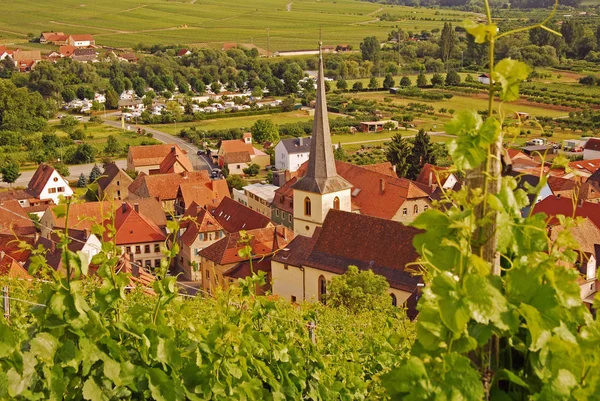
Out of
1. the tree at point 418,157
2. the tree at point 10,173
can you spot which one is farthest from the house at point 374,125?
the tree at point 10,173

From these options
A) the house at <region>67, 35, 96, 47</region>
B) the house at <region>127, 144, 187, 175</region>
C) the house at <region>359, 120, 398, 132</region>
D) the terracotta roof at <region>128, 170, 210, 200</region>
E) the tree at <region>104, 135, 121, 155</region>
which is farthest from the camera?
the house at <region>67, 35, 96, 47</region>

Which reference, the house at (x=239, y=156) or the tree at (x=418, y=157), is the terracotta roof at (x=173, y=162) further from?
the tree at (x=418, y=157)

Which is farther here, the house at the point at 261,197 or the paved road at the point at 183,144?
the paved road at the point at 183,144

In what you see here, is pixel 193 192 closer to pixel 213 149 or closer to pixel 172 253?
pixel 213 149

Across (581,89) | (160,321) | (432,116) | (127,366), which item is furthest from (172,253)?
(581,89)

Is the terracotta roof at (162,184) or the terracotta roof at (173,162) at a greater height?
the terracotta roof at (162,184)

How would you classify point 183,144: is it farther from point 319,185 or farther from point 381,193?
point 319,185

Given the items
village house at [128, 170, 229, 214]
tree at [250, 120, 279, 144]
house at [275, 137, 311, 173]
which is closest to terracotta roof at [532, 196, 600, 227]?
village house at [128, 170, 229, 214]

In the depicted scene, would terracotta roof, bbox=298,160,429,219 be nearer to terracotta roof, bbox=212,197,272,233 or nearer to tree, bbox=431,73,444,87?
terracotta roof, bbox=212,197,272,233
